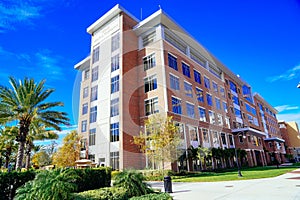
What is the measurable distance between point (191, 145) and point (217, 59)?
2374 centimetres

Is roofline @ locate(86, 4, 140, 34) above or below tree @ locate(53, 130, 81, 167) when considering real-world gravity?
above

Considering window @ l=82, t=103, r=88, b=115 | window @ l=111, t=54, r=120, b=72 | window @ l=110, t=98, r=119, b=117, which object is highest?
window @ l=111, t=54, r=120, b=72

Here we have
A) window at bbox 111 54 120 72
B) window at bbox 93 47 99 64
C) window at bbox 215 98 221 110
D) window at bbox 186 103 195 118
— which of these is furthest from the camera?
window at bbox 215 98 221 110

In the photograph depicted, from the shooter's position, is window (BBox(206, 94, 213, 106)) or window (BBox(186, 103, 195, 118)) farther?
window (BBox(206, 94, 213, 106))

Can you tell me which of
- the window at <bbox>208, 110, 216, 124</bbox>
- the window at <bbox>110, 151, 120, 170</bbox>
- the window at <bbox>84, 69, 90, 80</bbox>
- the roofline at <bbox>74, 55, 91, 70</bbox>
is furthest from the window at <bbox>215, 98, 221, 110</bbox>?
the roofline at <bbox>74, 55, 91, 70</bbox>

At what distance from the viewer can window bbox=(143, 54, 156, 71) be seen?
105 ft

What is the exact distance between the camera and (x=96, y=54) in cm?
3769

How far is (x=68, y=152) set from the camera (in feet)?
108

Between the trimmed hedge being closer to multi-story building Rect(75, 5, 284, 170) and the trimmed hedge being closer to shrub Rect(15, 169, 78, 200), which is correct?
shrub Rect(15, 169, 78, 200)

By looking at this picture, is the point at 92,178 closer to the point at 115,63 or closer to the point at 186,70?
the point at 115,63

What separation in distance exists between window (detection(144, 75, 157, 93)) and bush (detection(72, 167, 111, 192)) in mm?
19270

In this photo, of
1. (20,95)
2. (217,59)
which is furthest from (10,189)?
(217,59)

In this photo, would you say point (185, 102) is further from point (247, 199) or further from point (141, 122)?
point (247, 199)

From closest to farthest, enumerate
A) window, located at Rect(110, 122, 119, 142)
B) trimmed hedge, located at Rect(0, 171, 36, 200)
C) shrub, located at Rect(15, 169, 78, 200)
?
shrub, located at Rect(15, 169, 78, 200), trimmed hedge, located at Rect(0, 171, 36, 200), window, located at Rect(110, 122, 119, 142)
